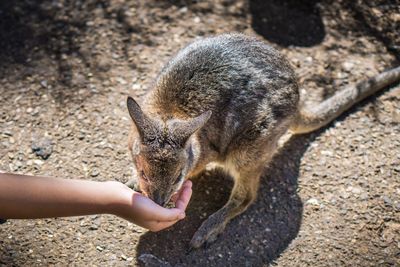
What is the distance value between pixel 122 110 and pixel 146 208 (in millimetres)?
1537

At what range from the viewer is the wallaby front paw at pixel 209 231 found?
3.64 metres

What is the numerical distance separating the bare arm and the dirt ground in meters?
0.60

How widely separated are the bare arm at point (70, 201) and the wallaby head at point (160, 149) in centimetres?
13

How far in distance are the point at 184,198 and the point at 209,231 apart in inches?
17.2

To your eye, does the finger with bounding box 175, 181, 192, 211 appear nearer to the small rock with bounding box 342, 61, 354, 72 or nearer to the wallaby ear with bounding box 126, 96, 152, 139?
the wallaby ear with bounding box 126, 96, 152, 139

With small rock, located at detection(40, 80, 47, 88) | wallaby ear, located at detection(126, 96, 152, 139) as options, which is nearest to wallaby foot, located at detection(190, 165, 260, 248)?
wallaby ear, located at detection(126, 96, 152, 139)

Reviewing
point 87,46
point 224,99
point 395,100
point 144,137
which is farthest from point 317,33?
point 144,137

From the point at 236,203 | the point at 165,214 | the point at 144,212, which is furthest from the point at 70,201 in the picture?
the point at 236,203

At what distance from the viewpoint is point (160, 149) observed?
3150 millimetres

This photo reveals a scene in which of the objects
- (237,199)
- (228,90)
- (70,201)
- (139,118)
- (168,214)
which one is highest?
(139,118)

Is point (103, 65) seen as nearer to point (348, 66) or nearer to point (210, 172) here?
point (210, 172)

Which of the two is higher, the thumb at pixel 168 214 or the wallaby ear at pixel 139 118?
the wallaby ear at pixel 139 118

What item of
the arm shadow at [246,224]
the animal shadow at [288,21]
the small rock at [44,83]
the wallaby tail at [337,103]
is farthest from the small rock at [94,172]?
the animal shadow at [288,21]

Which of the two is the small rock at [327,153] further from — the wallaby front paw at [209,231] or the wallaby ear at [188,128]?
the wallaby ear at [188,128]
